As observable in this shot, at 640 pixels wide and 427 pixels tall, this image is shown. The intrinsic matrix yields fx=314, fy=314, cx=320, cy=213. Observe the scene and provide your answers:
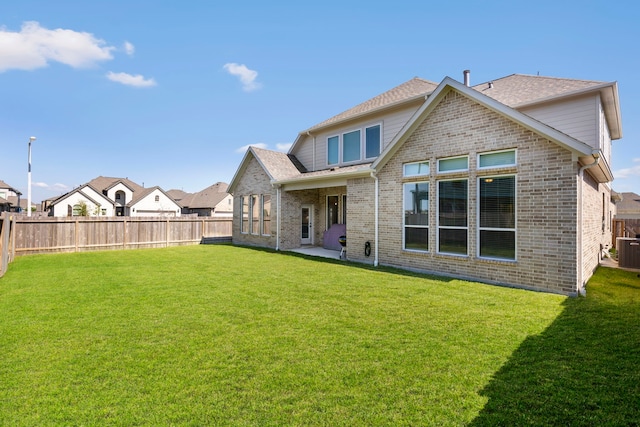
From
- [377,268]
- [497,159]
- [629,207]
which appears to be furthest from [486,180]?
[629,207]

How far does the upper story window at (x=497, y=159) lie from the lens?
7801mm

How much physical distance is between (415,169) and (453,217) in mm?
1941

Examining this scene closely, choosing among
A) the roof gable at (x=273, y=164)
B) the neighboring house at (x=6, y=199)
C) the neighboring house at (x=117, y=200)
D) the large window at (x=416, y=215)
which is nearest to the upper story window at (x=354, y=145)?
the roof gable at (x=273, y=164)

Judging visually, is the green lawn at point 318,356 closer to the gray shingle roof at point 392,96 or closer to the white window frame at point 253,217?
the gray shingle roof at point 392,96

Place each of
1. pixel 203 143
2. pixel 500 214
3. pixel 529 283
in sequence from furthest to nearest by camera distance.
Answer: pixel 203 143 → pixel 500 214 → pixel 529 283

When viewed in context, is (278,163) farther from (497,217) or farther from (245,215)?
(497,217)

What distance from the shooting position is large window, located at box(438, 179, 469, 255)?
8648 mm

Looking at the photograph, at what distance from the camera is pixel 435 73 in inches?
635

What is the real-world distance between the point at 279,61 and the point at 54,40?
8.56 metres

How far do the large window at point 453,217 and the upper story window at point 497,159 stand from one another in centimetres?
65

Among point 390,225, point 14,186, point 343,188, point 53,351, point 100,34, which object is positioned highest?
point 100,34

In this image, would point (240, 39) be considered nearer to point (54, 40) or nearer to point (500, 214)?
point (54, 40)

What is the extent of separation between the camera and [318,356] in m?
3.91

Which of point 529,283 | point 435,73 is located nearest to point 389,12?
point 435,73
